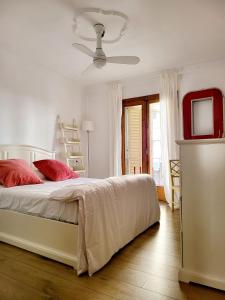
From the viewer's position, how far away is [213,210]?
1.61 m

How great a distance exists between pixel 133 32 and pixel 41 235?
2.70m

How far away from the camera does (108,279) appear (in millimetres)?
1735

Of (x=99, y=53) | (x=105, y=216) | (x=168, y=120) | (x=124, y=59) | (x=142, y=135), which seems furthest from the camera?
(x=142, y=135)

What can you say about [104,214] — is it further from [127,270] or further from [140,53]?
[140,53]

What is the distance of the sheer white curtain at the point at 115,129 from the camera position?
480 centimetres

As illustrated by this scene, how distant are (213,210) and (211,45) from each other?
2771 millimetres

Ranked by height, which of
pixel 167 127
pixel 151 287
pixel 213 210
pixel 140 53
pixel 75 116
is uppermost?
pixel 140 53

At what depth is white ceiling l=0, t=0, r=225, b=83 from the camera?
2400 mm

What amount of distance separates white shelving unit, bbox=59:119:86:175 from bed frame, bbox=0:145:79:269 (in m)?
2.16

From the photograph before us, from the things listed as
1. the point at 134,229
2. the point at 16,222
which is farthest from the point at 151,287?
the point at 16,222

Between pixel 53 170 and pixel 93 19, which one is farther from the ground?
pixel 93 19

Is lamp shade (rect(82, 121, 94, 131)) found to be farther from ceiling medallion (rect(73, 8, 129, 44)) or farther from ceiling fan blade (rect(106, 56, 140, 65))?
ceiling fan blade (rect(106, 56, 140, 65))

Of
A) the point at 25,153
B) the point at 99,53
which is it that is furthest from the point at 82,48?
the point at 25,153

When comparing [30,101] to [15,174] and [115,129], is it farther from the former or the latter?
[115,129]
